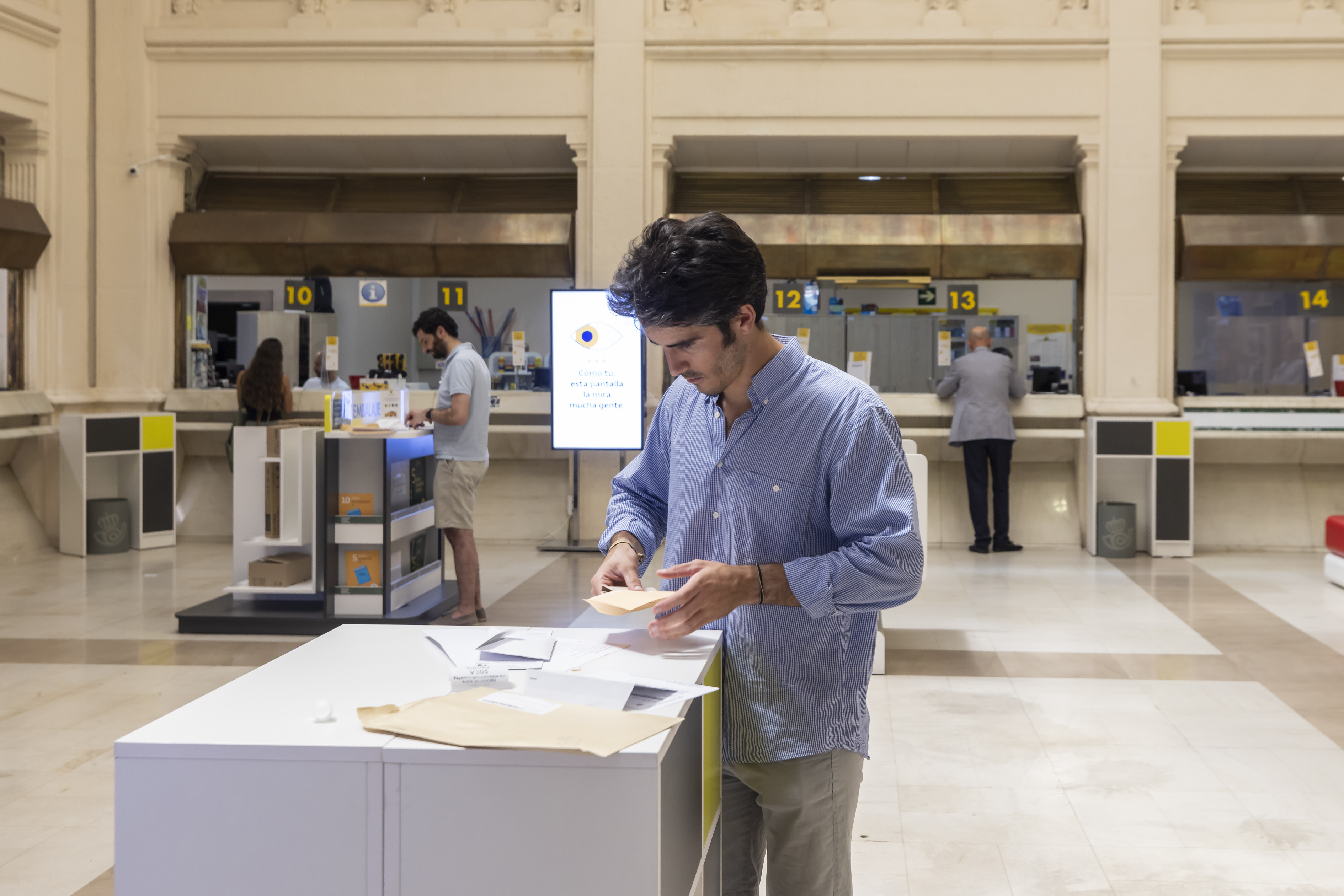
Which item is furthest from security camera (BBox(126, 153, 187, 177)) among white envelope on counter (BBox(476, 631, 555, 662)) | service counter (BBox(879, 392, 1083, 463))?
white envelope on counter (BBox(476, 631, 555, 662))

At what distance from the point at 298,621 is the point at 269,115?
17.4 ft

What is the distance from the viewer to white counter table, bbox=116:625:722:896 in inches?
53.6

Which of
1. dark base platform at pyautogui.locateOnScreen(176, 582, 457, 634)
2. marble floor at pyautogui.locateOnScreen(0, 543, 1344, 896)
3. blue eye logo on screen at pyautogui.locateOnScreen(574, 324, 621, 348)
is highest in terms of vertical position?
blue eye logo on screen at pyautogui.locateOnScreen(574, 324, 621, 348)

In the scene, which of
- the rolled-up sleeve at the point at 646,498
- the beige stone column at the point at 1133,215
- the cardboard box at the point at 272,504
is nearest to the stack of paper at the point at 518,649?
the rolled-up sleeve at the point at 646,498

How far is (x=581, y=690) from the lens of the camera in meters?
1.59

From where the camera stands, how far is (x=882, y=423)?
1.75 meters

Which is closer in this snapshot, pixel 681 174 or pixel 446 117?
pixel 446 117

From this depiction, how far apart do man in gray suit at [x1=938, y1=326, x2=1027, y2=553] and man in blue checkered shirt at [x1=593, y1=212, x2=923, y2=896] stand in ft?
23.6

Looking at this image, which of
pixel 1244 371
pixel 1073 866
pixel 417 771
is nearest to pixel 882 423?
pixel 417 771

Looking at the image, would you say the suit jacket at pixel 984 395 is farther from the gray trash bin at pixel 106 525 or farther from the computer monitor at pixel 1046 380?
the gray trash bin at pixel 106 525

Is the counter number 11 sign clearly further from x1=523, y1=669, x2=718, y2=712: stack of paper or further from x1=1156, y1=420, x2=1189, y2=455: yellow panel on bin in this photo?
x1=523, y1=669, x2=718, y2=712: stack of paper

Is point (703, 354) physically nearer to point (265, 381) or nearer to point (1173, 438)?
point (265, 381)

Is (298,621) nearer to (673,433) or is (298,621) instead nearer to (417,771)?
(673,433)

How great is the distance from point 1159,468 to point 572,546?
15.6ft
